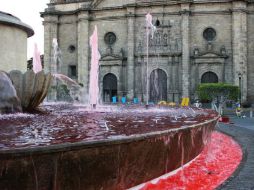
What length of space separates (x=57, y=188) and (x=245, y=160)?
3129 millimetres

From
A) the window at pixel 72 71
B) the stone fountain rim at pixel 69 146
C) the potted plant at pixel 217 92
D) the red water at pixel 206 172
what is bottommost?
the red water at pixel 206 172

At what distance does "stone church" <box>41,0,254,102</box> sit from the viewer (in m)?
32.3

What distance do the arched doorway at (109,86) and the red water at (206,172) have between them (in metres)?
28.3

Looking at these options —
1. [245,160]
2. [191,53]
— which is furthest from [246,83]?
[245,160]

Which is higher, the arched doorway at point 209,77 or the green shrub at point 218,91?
the arched doorway at point 209,77

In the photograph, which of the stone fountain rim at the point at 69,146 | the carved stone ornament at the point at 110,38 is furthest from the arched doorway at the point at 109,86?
the stone fountain rim at the point at 69,146

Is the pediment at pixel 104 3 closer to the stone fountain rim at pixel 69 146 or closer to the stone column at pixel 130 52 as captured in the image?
the stone column at pixel 130 52

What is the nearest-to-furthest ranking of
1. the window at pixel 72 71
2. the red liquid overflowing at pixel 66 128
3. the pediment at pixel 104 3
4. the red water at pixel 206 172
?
the red liquid overflowing at pixel 66 128, the red water at pixel 206 172, the pediment at pixel 104 3, the window at pixel 72 71

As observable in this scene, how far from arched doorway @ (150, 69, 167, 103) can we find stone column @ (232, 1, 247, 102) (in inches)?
245

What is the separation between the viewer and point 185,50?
3256 cm

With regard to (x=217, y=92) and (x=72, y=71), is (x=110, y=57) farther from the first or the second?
(x=217, y=92)

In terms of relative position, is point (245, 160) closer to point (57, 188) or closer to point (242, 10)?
point (57, 188)

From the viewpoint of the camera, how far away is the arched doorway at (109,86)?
35.0 meters

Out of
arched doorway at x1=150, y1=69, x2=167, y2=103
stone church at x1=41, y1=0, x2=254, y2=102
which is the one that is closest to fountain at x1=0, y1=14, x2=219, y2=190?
stone church at x1=41, y1=0, x2=254, y2=102
